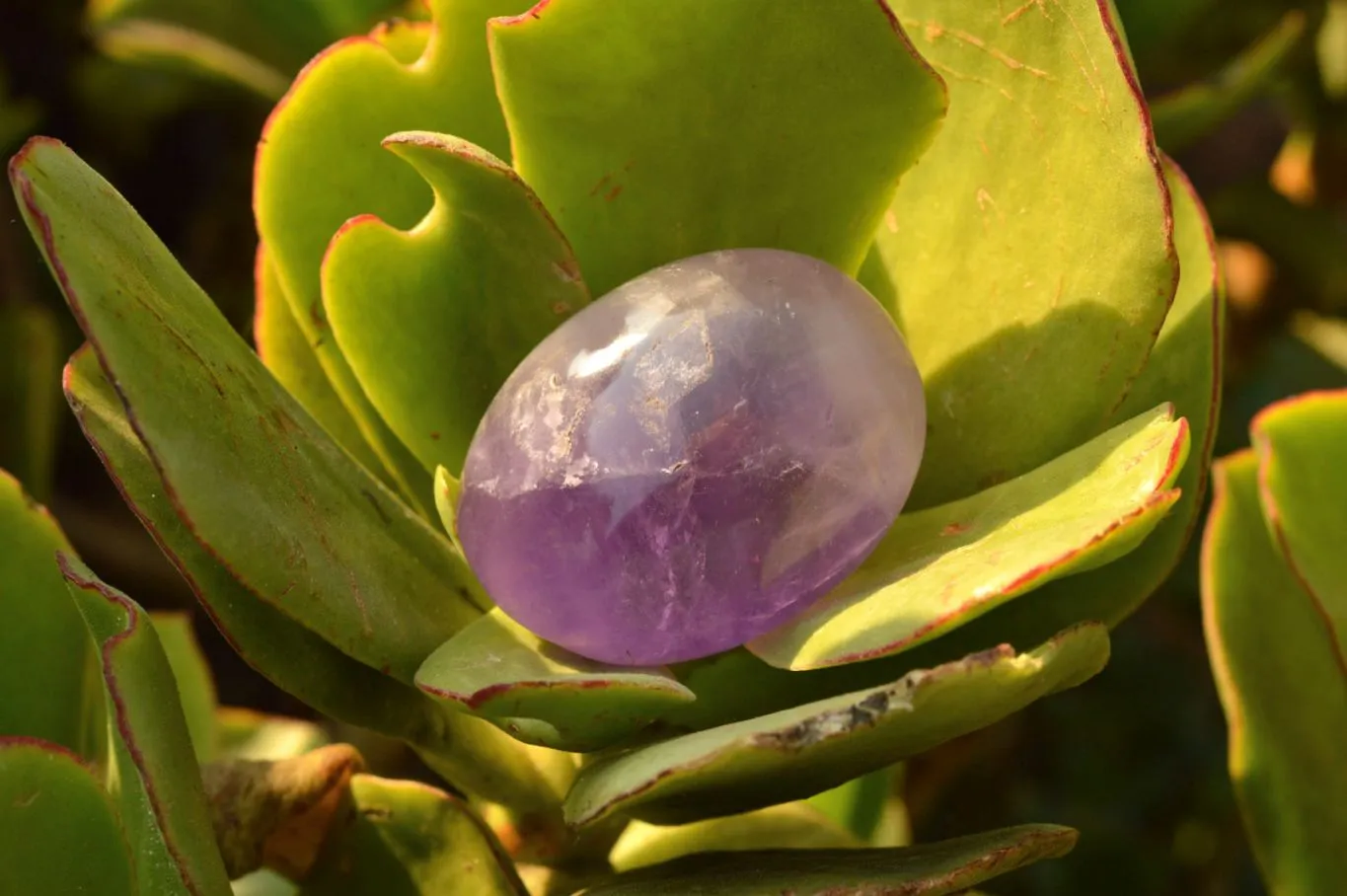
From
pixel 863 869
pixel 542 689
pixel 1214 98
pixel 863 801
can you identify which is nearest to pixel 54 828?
pixel 542 689

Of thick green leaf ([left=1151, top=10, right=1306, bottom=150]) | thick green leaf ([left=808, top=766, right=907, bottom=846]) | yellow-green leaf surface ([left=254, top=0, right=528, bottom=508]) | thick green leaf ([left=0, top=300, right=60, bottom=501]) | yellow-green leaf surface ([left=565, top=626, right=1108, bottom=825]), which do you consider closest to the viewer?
yellow-green leaf surface ([left=565, top=626, right=1108, bottom=825])

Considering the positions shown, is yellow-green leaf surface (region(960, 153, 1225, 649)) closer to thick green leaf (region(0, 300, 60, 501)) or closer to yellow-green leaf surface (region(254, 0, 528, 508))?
yellow-green leaf surface (region(254, 0, 528, 508))

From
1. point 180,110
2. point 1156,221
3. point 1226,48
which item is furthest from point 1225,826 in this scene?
point 180,110

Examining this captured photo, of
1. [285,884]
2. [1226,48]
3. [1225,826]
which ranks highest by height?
[285,884]

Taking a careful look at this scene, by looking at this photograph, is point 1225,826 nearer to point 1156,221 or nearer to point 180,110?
point 1156,221

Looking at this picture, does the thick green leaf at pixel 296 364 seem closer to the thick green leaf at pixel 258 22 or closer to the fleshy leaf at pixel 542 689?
the fleshy leaf at pixel 542 689

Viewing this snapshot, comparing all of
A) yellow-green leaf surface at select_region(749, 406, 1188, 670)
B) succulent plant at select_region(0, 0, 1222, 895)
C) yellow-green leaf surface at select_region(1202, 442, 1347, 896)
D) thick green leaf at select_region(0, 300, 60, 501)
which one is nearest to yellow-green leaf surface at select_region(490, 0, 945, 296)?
succulent plant at select_region(0, 0, 1222, 895)

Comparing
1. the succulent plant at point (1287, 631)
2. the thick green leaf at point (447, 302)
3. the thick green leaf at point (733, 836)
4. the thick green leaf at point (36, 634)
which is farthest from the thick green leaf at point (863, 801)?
the thick green leaf at point (36, 634)

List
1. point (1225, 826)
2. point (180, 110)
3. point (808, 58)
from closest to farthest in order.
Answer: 1. point (808, 58)
2. point (1225, 826)
3. point (180, 110)

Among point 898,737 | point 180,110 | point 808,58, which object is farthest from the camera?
point 180,110
